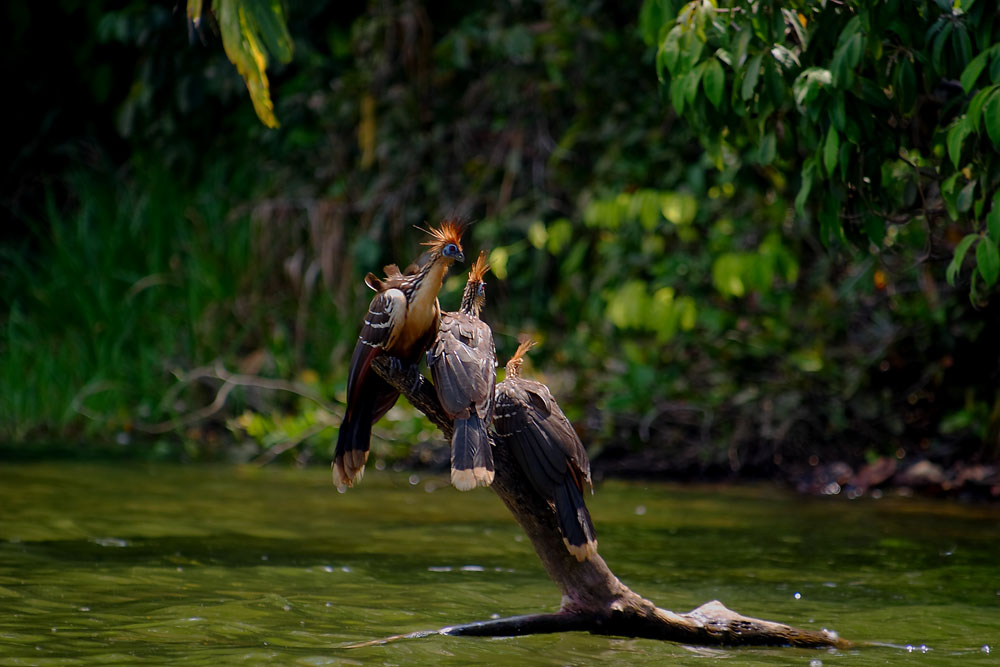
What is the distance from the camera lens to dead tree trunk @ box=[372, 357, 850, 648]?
3635mm

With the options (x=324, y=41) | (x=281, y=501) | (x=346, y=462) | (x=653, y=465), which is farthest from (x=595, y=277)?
(x=346, y=462)

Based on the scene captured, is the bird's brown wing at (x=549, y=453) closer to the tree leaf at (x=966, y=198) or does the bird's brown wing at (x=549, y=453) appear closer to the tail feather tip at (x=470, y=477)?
the tail feather tip at (x=470, y=477)

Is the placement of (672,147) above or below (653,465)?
above

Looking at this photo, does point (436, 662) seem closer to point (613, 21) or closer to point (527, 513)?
point (527, 513)

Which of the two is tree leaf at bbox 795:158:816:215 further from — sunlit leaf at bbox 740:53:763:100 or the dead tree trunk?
the dead tree trunk

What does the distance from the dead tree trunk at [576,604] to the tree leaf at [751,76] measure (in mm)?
1421

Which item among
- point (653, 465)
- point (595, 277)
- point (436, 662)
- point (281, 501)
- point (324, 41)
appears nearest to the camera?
point (436, 662)

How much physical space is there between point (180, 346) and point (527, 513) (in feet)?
22.9

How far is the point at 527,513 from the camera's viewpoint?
3.65m

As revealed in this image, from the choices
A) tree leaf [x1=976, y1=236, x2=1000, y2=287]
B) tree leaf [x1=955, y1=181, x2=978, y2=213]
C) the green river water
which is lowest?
the green river water

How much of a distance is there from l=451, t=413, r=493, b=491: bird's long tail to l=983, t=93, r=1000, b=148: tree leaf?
1673 mm

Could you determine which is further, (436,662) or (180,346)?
(180,346)

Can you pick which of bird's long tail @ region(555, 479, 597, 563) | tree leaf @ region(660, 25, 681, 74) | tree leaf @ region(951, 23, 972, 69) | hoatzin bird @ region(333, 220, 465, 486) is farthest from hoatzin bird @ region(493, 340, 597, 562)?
tree leaf @ region(951, 23, 972, 69)

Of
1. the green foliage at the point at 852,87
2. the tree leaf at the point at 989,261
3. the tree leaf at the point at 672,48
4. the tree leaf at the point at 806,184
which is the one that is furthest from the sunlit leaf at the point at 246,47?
the tree leaf at the point at 989,261
